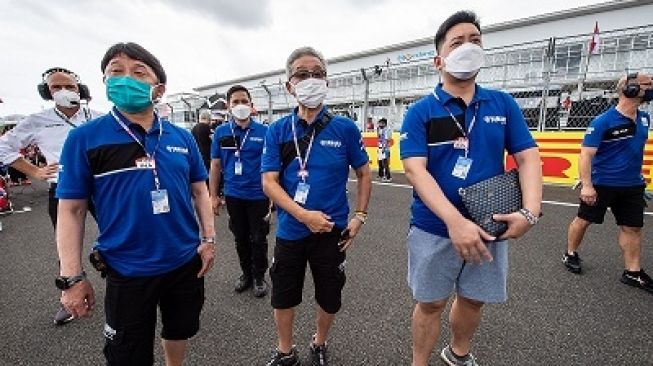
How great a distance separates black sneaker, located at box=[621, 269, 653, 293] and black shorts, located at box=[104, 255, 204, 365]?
3.97 meters

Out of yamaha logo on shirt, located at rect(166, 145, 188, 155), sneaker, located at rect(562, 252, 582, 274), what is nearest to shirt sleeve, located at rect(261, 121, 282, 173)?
yamaha logo on shirt, located at rect(166, 145, 188, 155)

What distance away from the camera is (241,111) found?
3.44 metres

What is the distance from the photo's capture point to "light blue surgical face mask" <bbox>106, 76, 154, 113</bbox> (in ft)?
5.06

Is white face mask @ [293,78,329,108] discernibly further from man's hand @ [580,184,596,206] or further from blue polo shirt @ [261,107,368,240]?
man's hand @ [580,184,596,206]

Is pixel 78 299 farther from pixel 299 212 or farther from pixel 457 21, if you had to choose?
pixel 457 21

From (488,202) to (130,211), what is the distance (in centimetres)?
165

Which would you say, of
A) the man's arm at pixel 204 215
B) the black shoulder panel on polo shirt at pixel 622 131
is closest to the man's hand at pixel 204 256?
the man's arm at pixel 204 215

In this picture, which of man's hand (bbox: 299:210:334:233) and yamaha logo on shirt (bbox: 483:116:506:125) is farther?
man's hand (bbox: 299:210:334:233)

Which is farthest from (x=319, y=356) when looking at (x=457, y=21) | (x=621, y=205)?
(x=621, y=205)

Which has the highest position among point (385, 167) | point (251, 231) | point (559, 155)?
point (559, 155)

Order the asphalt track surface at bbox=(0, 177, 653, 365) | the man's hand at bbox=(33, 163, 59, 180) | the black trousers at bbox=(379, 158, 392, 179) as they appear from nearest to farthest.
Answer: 1. the asphalt track surface at bbox=(0, 177, 653, 365)
2. the man's hand at bbox=(33, 163, 59, 180)
3. the black trousers at bbox=(379, 158, 392, 179)

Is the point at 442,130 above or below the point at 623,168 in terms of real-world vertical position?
above

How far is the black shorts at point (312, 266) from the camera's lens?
212 centimetres

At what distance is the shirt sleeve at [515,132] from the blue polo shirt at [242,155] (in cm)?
216
